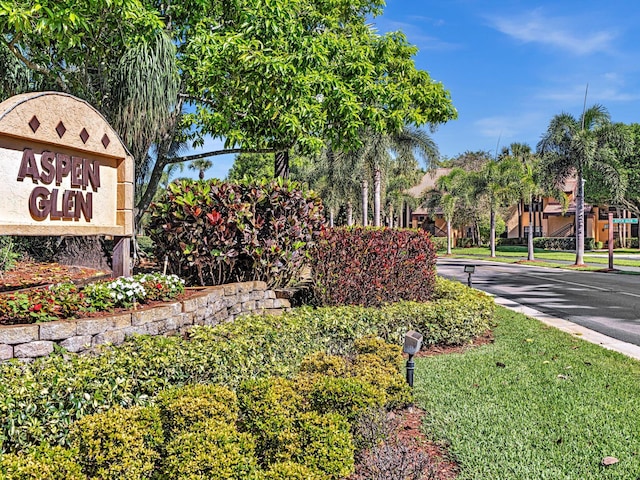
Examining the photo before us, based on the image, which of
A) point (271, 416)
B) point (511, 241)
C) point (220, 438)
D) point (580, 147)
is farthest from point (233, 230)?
point (511, 241)

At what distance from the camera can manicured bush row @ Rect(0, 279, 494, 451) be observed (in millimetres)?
3197

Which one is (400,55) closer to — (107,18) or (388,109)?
(388,109)

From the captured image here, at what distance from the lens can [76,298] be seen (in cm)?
450

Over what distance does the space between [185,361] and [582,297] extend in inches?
487

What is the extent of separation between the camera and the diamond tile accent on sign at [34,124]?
4.70 metres

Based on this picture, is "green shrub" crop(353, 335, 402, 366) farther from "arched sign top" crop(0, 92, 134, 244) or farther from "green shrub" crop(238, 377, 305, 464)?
"arched sign top" crop(0, 92, 134, 244)

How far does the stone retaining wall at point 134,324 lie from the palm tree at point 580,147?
25.4 m

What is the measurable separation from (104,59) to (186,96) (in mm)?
1948

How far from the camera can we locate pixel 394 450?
126 inches

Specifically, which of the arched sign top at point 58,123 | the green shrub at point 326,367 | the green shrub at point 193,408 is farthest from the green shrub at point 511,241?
the green shrub at point 193,408

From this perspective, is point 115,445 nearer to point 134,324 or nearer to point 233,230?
point 134,324

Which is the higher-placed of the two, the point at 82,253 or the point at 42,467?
the point at 82,253

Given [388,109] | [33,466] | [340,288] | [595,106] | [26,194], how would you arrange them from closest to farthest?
Result: [33,466]
[26,194]
[340,288]
[388,109]
[595,106]

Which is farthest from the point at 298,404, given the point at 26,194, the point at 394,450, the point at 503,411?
the point at 26,194
